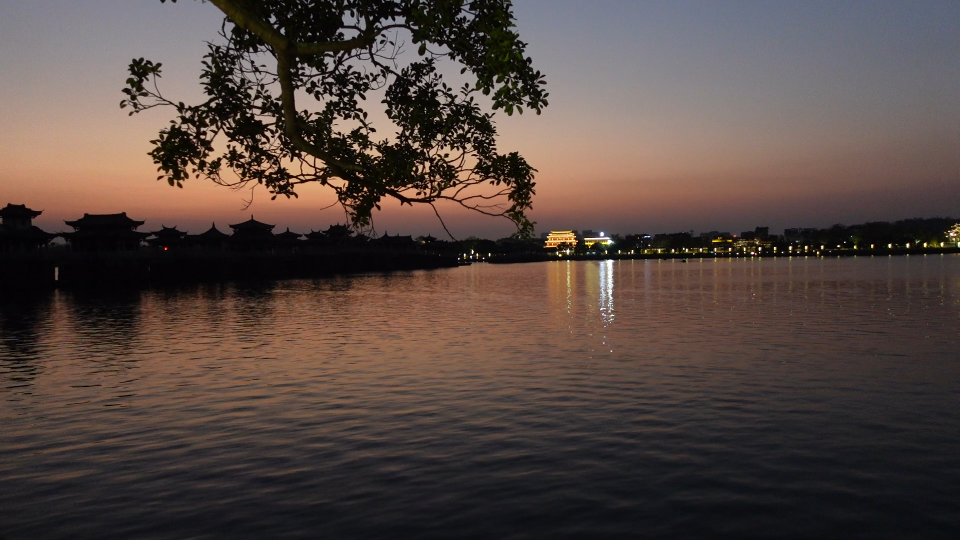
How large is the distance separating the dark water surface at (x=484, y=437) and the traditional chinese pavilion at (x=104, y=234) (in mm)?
61938

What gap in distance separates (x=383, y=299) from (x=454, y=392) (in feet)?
134

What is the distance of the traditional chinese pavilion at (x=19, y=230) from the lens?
7862 centimetres

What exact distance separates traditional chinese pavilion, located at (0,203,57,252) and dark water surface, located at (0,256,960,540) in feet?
189

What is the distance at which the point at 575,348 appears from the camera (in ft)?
87.9

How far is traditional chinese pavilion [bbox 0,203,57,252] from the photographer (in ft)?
258

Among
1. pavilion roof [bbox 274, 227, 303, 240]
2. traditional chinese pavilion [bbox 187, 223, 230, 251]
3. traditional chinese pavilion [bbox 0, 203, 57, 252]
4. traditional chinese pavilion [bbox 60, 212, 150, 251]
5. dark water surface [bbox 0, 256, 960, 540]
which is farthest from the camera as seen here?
pavilion roof [bbox 274, 227, 303, 240]

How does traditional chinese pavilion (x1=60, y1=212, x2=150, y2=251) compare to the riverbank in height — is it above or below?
above

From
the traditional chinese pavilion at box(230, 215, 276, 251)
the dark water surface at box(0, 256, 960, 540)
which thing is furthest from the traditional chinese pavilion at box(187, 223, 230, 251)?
the dark water surface at box(0, 256, 960, 540)

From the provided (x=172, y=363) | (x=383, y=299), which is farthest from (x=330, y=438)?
(x=383, y=299)

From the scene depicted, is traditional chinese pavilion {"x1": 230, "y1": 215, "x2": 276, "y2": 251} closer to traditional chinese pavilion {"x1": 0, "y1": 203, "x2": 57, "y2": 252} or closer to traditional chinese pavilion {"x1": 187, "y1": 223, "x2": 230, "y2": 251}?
traditional chinese pavilion {"x1": 187, "y1": 223, "x2": 230, "y2": 251}

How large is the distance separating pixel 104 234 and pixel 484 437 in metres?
83.8

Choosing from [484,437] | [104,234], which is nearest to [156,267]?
[104,234]

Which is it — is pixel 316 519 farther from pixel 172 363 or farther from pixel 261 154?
pixel 172 363

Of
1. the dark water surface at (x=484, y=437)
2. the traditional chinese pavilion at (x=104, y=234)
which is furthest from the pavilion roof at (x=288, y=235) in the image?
the dark water surface at (x=484, y=437)
